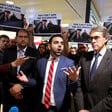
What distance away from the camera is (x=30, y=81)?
208cm

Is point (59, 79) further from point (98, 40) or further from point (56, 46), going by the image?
point (98, 40)

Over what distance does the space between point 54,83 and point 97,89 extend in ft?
1.64

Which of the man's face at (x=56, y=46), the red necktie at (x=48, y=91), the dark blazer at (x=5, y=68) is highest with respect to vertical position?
the man's face at (x=56, y=46)

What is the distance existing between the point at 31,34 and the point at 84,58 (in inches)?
47.0

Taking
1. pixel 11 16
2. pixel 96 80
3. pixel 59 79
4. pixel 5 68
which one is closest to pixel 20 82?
pixel 5 68

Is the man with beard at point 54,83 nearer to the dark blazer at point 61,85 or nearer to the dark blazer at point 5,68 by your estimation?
the dark blazer at point 61,85

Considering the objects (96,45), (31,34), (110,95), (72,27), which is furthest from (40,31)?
(110,95)

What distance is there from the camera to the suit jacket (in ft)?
5.50

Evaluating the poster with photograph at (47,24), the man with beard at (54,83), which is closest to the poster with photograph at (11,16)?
the poster with photograph at (47,24)

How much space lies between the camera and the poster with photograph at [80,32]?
2.84 meters

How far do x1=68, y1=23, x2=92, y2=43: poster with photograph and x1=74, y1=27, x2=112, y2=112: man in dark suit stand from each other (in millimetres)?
913

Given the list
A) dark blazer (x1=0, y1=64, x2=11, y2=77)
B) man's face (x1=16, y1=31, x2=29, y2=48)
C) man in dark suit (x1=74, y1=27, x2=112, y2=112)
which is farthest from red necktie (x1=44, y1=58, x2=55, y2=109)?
man's face (x1=16, y1=31, x2=29, y2=48)

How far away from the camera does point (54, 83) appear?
1.98 m

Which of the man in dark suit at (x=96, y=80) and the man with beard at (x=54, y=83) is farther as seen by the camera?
the man with beard at (x=54, y=83)
